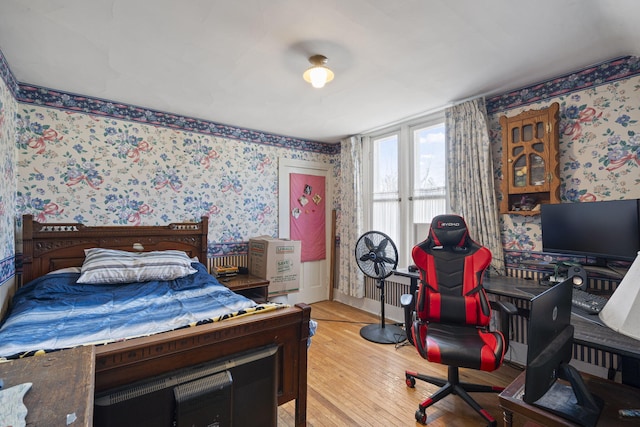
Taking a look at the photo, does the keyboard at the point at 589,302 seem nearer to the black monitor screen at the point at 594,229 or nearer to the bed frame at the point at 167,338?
the black monitor screen at the point at 594,229

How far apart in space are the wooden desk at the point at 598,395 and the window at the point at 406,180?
88.7 inches

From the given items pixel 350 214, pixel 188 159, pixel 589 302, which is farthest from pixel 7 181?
pixel 589 302

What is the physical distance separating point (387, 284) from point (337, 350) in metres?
1.19

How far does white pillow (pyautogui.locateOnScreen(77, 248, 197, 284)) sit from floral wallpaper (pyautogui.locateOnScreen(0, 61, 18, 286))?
18.7 inches

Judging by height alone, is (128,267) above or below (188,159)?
below

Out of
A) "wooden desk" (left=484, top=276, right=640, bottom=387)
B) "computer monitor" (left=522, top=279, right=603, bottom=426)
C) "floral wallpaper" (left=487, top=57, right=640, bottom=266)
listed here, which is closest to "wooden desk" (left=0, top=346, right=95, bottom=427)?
"computer monitor" (left=522, top=279, right=603, bottom=426)

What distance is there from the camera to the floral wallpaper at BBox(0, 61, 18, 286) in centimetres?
218

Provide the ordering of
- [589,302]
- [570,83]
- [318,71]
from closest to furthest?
[589,302] < [318,71] < [570,83]

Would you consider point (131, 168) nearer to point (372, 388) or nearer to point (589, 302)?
point (372, 388)

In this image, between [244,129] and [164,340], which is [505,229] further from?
[244,129]

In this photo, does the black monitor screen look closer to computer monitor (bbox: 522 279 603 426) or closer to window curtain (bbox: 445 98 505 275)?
window curtain (bbox: 445 98 505 275)

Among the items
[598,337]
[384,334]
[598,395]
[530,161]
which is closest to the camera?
[598,395]

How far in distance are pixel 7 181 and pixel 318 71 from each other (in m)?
2.49

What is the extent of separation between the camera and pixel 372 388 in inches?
91.0
